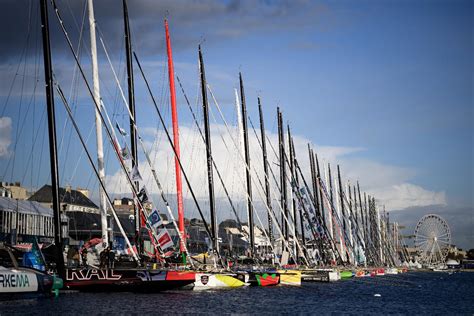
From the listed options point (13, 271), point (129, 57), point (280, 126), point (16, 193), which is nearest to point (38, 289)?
point (13, 271)

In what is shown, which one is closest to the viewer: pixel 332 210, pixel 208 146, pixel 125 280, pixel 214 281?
pixel 125 280

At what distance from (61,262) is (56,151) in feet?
20.8

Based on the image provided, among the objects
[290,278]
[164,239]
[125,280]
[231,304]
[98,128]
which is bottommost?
[231,304]

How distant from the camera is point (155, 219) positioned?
142 feet

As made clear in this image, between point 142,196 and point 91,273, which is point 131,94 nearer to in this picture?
point 142,196

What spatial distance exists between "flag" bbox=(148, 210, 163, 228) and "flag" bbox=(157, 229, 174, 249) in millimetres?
839

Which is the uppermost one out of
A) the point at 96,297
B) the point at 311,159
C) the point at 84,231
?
the point at 311,159

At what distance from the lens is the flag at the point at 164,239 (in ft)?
139

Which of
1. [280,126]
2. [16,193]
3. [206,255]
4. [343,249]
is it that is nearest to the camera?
[206,255]

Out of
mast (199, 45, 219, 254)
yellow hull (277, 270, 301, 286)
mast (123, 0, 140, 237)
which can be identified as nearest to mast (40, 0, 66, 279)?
mast (123, 0, 140, 237)

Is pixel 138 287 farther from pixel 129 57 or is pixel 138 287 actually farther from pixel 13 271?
pixel 129 57

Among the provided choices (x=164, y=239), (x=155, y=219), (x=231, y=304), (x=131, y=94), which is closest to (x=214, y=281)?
(x=231, y=304)

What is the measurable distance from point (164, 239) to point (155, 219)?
5.39 feet

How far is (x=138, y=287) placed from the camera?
139 ft
